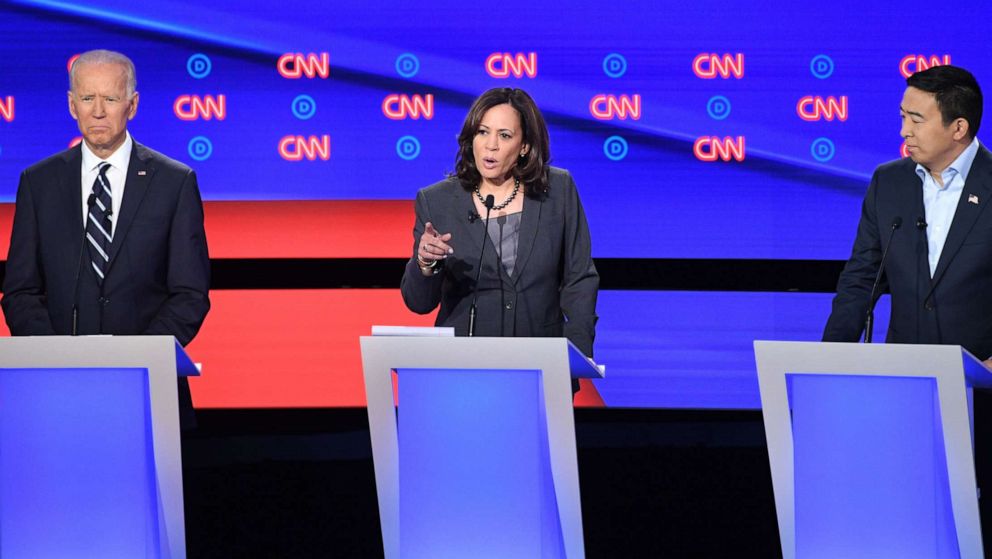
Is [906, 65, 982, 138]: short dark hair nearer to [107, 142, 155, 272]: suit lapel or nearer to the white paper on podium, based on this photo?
the white paper on podium

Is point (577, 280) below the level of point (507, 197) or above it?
below

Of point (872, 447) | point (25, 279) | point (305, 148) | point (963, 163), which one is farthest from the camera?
point (305, 148)

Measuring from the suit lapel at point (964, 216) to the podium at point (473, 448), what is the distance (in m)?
1.37

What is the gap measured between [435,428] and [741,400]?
89.9 inches

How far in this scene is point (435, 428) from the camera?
2713 millimetres

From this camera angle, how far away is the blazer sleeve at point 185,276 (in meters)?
3.41

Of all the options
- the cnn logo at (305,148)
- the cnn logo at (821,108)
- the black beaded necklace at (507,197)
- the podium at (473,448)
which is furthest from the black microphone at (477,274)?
the cnn logo at (821,108)

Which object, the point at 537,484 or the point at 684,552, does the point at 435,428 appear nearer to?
the point at 537,484

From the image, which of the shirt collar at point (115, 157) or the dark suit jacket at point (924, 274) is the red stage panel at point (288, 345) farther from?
the dark suit jacket at point (924, 274)

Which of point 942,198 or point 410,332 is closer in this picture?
point 410,332

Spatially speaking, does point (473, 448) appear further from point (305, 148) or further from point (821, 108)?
point (821, 108)

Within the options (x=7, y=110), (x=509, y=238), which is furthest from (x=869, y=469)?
(x=7, y=110)

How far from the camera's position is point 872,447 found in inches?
105

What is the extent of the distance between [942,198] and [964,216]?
0.10 meters
